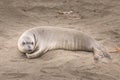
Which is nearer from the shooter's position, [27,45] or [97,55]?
[97,55]

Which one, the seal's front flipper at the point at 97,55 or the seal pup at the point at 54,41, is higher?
the seal pup at the point at 54,41

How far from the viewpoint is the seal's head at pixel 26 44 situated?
5402 millimetres

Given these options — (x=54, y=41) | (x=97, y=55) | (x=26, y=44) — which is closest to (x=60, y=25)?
(x=54, y=41)

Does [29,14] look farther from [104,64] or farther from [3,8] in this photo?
[104,64]

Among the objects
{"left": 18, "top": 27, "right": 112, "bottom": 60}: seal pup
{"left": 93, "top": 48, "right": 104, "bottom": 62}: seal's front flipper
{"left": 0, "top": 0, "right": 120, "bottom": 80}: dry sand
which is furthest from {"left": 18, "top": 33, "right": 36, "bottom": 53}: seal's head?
{"left": 93, "top": 48, "right": 104, "bottom": 62}: seal's front flipper

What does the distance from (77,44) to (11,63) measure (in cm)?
128

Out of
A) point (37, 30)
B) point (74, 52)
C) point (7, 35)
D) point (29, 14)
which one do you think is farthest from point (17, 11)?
point (74, 52)

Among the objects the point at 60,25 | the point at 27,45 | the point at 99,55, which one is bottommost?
the point at 99,55

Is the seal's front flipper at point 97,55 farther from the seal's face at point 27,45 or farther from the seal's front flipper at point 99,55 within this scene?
the seal's face at point 27,45

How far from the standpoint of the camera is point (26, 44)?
18.0 ft

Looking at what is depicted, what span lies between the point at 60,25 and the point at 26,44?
1.55m

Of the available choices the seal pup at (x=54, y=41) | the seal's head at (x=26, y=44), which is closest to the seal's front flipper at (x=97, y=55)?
the seal pup at (x=54, y=41)

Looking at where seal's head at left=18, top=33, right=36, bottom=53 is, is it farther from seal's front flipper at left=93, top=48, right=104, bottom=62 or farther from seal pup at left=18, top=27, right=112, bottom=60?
seal's front flipper at left=93, top=48, right=104, bottom=62

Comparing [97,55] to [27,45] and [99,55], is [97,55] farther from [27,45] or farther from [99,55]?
[27,45]
